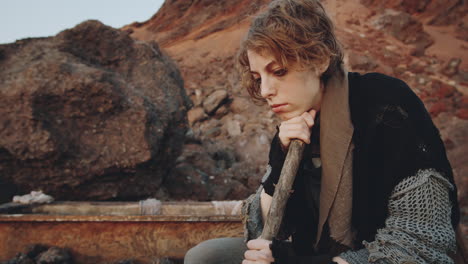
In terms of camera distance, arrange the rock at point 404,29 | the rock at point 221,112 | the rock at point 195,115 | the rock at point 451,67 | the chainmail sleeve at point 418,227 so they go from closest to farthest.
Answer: the chainmail sleeve at point 418,227, the rock at point 195,115, the rock at point 221,112, the rock at point 451,67, the rock at point 404,29

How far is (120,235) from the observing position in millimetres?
2568

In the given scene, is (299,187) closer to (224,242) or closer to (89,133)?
(224,242)

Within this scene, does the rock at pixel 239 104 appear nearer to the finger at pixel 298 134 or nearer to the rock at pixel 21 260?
the rock at pixel 21 260

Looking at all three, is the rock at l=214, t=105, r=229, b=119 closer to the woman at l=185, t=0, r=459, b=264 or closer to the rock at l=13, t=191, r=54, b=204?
the rock at l=13, t=191, r=54, b=204

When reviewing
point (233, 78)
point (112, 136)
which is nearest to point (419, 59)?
point (233, 78)

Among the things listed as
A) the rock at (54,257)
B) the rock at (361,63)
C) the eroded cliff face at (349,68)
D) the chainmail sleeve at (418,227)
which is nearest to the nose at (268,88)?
the chainmail sleeve at (418,227)

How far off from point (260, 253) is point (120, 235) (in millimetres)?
1729

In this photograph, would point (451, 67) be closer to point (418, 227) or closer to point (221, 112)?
point (221, 112)

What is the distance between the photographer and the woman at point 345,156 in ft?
3.57

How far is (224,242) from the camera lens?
67.7 inches

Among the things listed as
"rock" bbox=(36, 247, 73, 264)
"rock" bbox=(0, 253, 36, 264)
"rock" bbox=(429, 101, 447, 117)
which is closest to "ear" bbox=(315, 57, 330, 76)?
"rock" bbox=(36, 247, 73, 264)

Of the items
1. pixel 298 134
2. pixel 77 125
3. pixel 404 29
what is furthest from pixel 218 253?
pixel 404 29

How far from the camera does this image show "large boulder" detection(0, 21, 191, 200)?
3.04 m

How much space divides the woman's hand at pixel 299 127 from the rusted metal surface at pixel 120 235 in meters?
1.33
